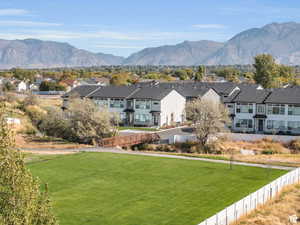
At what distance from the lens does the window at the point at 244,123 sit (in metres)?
74.8

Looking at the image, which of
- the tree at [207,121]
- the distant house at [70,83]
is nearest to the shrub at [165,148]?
the tree at [207,121]

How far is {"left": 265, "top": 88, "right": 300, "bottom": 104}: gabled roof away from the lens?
7162cm

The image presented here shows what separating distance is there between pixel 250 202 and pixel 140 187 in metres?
10.1

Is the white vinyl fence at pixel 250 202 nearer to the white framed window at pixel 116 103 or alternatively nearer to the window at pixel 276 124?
the window at pixel 276 124

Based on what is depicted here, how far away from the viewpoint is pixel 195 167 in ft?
154

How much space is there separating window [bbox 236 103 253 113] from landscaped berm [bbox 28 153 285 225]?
27.8 metres

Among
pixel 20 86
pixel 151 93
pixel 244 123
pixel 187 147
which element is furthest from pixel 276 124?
pixel 20 86

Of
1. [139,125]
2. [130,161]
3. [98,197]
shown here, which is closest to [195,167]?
[130,161]

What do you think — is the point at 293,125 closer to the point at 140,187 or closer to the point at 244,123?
the point at 244,123

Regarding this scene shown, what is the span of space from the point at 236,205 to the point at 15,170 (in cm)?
1750

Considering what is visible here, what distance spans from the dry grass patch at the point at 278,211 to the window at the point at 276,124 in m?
34.7

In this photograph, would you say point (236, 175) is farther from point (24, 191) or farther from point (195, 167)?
point (24, 191)

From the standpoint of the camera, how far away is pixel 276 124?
72.4 meters

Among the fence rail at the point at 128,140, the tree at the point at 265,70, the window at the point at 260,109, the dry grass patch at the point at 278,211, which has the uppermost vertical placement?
the tree at the point at 265,70
